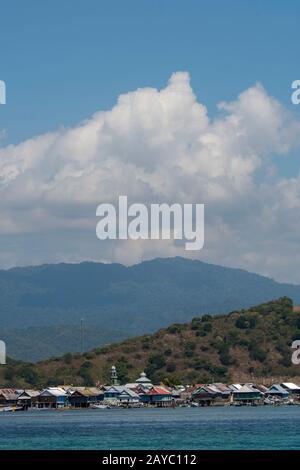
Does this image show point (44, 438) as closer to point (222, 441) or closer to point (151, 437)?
point (151, 437)

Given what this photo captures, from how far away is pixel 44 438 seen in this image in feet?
401
